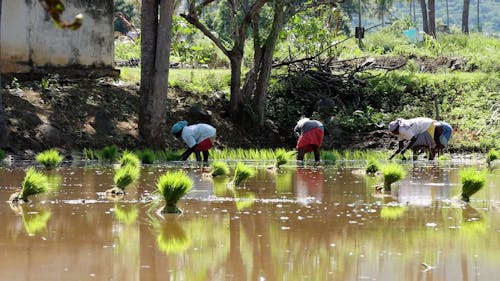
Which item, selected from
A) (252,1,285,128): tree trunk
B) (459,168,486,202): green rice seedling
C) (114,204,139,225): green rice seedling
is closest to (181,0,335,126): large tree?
(252,1,285,128): tree trunk

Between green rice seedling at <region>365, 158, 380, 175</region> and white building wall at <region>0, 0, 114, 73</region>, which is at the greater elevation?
white building wall at <region>0, 0, 114, 73</region>

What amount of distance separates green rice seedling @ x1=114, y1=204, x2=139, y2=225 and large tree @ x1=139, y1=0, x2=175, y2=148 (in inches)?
393

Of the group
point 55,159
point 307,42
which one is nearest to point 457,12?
point 307,42

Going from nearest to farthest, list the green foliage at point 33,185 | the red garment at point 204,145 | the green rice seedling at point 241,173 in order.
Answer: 1. the green foliage at point 33,185
2. the green rice seedling at point 241,173
3. the red garment at point 204,145

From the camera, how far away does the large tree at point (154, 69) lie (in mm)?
19688

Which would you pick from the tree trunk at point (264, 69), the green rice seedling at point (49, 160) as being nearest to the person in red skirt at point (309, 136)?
the tree trunk at point (264, 69)

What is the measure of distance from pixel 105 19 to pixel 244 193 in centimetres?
1256

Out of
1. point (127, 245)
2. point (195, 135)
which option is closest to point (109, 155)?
point (195, 135)

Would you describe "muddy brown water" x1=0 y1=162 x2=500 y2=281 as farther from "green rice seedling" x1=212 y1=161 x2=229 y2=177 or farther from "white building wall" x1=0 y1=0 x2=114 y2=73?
"white building wall" x1=0 y1=0 x2=114 y2=73

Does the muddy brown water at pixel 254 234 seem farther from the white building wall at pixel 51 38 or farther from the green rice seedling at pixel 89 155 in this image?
the white building wall at pixel 51 38

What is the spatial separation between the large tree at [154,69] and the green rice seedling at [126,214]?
9.97 meters

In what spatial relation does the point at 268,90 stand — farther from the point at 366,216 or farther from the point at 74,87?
the point at 366,216

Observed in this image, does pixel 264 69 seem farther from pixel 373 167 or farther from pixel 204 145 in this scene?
pixel 373 167

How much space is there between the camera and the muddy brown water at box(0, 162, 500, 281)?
22.0 feet
